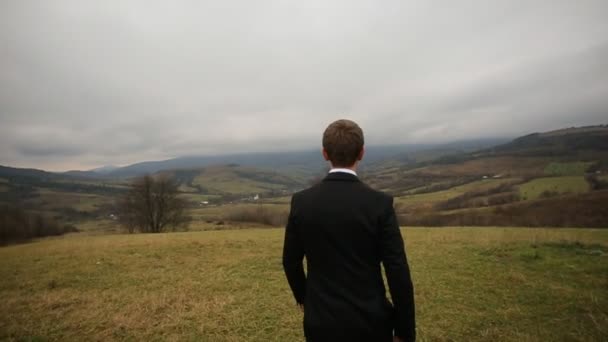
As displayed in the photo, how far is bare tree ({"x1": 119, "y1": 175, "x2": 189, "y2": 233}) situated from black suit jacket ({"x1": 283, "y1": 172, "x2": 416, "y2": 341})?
45004 mm

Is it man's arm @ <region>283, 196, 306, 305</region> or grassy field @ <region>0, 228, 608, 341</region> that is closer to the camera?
man's arm @ <region>283, 196, 306, 305</region>

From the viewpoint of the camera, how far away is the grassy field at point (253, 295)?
7.02 metres

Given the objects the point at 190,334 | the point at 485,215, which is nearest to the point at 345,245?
the point at 190,334

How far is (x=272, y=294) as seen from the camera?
9836mm

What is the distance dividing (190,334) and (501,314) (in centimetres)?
779

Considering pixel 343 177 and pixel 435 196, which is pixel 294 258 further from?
pixel 435 196

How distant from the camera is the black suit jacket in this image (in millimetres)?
2758

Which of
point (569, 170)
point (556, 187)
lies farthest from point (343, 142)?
point (569, 170)

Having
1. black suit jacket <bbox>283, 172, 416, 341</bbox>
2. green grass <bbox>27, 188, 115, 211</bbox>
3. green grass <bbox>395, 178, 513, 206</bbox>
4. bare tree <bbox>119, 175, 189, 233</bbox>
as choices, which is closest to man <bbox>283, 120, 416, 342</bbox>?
black suit jacket <bbox>283, 172, 416, 341</bbox>

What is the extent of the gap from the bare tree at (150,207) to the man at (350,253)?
148 feet

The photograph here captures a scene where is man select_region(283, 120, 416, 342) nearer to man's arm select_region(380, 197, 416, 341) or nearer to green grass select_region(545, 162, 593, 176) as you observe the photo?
man's arm select_region(380, 197, 416, 341)

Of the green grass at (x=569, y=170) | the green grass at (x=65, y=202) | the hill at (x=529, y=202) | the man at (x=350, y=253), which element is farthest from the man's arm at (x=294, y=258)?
the green grass at (x=65, y=202)

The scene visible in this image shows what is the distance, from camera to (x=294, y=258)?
3316mm

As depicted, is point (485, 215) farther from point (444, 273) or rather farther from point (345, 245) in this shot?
point (345, 245)
